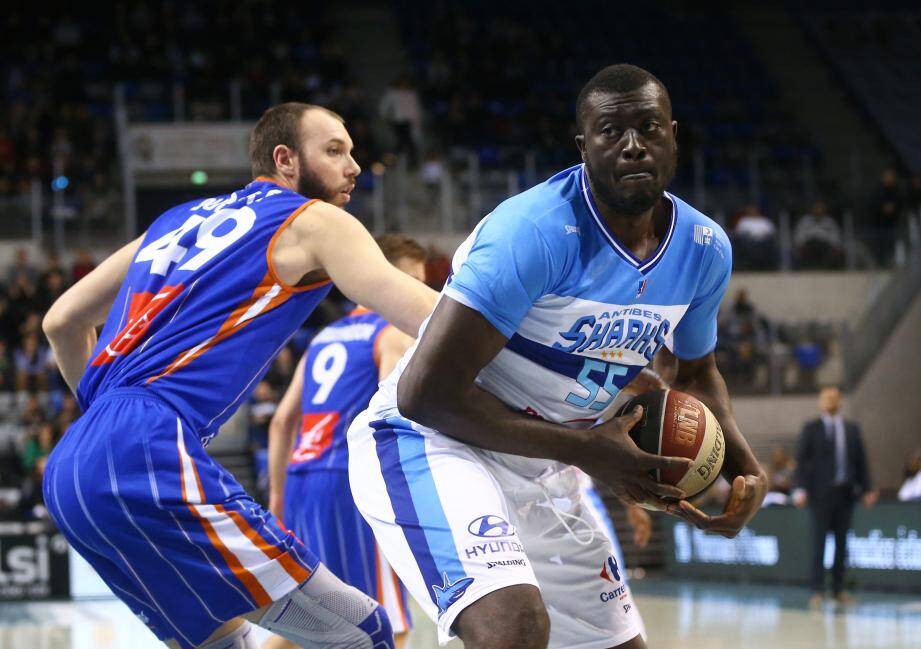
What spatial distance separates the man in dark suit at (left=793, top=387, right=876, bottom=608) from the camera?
463 inches

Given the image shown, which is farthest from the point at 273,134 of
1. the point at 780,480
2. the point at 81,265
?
the point at 81,265

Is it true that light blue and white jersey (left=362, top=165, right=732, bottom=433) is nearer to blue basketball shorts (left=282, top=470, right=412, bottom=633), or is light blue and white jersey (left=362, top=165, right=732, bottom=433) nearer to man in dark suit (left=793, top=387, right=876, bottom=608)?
blue basketball shorts (left=282, top=470, right=412, bottom=633)

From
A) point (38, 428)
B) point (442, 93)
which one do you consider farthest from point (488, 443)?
point (442, 93)

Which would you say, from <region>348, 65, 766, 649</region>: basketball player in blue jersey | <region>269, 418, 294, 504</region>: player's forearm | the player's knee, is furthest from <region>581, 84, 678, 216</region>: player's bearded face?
<region>269, 418, 294, 504</region>: player's forearm

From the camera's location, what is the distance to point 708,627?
9.97 m

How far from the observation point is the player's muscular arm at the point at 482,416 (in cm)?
318

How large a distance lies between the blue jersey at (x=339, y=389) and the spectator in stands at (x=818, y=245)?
14522mm

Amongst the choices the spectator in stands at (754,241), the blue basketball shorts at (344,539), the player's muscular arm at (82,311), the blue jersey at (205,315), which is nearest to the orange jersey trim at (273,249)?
the blue jersey at (205,315)

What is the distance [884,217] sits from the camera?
19.5 meters

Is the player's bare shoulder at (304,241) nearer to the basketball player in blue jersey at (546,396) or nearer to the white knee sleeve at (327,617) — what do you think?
the basketball player in blue jersey at (546,396)

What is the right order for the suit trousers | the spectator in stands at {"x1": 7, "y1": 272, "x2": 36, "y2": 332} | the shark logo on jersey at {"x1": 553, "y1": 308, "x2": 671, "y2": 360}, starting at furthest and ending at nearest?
the spectator in stands at {"x1": 7, "y1": 272, "x2": 36, "y2": 332} → the suit trousers → the shark logo on jersey at {"x1": 553, "y1": 308, "x2": 671, "y2": 360}

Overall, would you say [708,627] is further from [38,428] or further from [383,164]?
[383,164]

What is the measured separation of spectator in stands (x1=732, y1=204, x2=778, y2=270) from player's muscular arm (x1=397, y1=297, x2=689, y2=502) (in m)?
15.7

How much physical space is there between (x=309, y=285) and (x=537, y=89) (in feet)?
68.5
